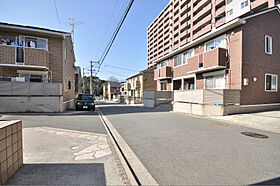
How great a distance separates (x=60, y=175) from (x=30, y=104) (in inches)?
382

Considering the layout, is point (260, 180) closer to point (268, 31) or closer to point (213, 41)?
point (213, 41)

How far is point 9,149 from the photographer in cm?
247

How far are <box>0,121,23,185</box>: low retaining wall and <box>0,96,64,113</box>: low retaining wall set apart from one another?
28.1 feet

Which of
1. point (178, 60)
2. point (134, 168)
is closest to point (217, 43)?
point (178, 60)

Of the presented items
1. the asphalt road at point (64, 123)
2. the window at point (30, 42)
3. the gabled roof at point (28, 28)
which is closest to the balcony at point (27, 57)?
the window at point (30, 42)

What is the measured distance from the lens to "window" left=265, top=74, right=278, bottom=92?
1160 centimetres

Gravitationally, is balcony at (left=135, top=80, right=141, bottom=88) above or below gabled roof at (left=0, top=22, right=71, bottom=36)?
below

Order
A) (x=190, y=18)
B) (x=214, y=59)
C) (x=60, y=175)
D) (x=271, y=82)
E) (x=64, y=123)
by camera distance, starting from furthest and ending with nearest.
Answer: (x=190, y=18) → (x=271, y=82) → (x=214, y=59) → (x=64, y=123) → (x=60, y=175)

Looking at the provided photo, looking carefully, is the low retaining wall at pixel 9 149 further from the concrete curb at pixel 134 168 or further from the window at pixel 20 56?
the window at pixel 20 56

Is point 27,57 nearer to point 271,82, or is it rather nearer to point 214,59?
point 214,59

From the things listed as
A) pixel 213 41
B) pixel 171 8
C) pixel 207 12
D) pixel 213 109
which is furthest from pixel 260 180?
pixel 171 8

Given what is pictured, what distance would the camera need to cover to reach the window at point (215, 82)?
1162cm

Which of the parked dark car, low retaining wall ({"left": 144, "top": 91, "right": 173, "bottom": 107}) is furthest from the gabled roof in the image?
low retaining wall ({"left": 144, "top": 91, "right": 173, "bottom": 107})

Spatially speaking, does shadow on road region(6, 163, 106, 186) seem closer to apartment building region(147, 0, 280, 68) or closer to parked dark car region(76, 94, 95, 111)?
parked dark car region(76, 94, 95, 111)
